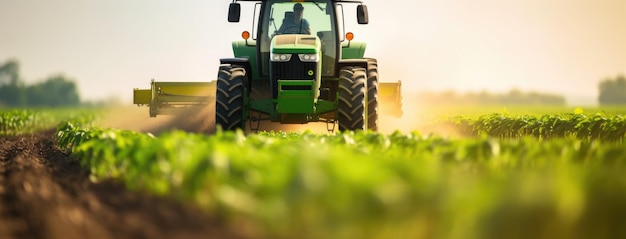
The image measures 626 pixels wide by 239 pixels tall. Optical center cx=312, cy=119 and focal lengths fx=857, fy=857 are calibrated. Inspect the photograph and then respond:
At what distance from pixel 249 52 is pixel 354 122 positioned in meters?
3.11

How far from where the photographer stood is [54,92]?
372ft

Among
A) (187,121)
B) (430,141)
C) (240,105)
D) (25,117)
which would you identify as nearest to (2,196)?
(430,141)

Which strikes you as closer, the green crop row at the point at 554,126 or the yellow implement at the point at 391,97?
the green crop row at the point at 554,126

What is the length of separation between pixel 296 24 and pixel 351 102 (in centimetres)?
184

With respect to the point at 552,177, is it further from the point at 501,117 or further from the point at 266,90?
the point at 501,117

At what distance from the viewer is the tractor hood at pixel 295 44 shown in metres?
13.6

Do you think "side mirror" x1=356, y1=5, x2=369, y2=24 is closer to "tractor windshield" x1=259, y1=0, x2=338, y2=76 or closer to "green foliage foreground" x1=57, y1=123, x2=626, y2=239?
"tractor windshield" x1=259, y1=0, x2=338, y2=76

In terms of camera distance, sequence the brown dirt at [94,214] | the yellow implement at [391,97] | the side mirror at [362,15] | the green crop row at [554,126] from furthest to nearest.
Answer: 1. the yellow implement at [391,97]
2. the green crop row at [554,126]
3. the side mirror at [362,15]
4. the brown dirt at [94,214]

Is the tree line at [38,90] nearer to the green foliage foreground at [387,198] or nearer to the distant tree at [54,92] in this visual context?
the distant tree at [54,92]

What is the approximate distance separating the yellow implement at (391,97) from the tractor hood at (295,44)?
3.90 metres

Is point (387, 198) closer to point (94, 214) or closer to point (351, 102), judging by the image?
point (94, 214)

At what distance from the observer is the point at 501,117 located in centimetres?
2247

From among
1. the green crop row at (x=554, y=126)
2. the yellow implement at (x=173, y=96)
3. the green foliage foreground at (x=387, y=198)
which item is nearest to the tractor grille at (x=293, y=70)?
the yellow implement at (x=173, y=96)

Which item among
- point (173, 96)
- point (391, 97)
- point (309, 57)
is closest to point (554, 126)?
point (391, 97)
